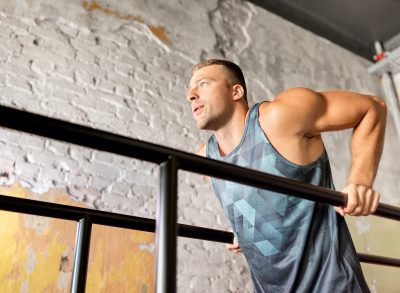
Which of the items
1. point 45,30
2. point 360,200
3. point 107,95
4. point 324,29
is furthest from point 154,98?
point 324,29

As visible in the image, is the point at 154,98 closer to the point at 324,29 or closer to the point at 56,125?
the point at 56,125

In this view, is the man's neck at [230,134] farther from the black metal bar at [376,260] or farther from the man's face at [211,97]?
the black metal bar at [376,260]

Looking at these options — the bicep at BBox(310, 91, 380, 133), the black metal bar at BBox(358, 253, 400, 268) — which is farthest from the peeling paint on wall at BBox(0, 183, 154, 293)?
the bicep at BBox(310, 91, 380, 133)

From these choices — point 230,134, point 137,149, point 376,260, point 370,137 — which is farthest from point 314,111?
point 137,149

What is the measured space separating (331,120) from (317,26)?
307 centimetres

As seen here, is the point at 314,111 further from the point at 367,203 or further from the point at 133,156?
the point at 133,156

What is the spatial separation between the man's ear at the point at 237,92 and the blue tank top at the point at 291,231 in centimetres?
24

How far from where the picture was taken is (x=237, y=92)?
1485mm

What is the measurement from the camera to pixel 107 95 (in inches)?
88.7

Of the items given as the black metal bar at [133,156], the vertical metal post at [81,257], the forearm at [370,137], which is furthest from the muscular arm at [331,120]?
the vertical metal post at [81,257]

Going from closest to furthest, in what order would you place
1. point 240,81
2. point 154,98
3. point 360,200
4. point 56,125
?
1. point 56,125
2. point 360,200
3. point 240,81
4. point 154,98

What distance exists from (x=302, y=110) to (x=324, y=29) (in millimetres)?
3162

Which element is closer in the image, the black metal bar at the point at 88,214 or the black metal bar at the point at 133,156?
the black metal bar at the point at 133,156

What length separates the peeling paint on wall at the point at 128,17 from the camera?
247 cm
